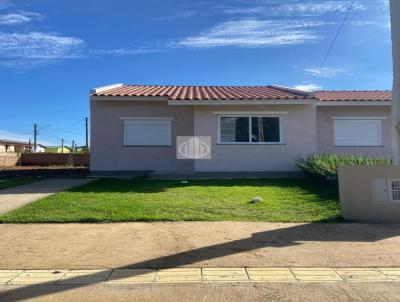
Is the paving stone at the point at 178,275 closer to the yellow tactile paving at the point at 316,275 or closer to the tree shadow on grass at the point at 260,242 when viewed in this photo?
the tree shadow on grass at the point at 260,242

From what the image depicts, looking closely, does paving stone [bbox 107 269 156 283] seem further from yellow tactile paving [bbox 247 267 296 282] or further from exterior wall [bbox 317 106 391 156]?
exterior wall [bbox 317 106 391 156]

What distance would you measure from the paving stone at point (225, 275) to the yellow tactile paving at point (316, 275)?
2.20 feet

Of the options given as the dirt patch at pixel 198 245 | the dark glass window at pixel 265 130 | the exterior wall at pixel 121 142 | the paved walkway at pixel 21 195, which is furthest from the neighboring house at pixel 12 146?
the dirt patch at pixel 198 245

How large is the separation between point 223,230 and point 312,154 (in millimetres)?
9367

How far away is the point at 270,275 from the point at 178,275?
115 cm

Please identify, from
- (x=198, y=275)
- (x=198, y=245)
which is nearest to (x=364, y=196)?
(x=198, y=245)

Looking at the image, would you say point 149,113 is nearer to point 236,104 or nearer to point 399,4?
point 236,104

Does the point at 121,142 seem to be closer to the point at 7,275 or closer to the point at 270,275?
the point at 7,275

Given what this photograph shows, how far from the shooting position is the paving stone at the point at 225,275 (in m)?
4.99

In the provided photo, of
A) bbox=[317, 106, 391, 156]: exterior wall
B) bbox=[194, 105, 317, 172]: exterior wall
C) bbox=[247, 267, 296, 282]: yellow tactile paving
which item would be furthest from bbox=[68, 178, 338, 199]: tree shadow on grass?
bbox=[247, 267, 296, 282]: yellow tactile paving

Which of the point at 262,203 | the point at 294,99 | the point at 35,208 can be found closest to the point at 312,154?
the point at 294,99

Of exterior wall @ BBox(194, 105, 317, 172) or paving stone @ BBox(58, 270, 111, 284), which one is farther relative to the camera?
exterior wall @ BBox(194, 105, 317, 172)

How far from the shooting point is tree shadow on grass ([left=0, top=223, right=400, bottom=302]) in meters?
4.67

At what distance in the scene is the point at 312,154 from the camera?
15867 millimetres
